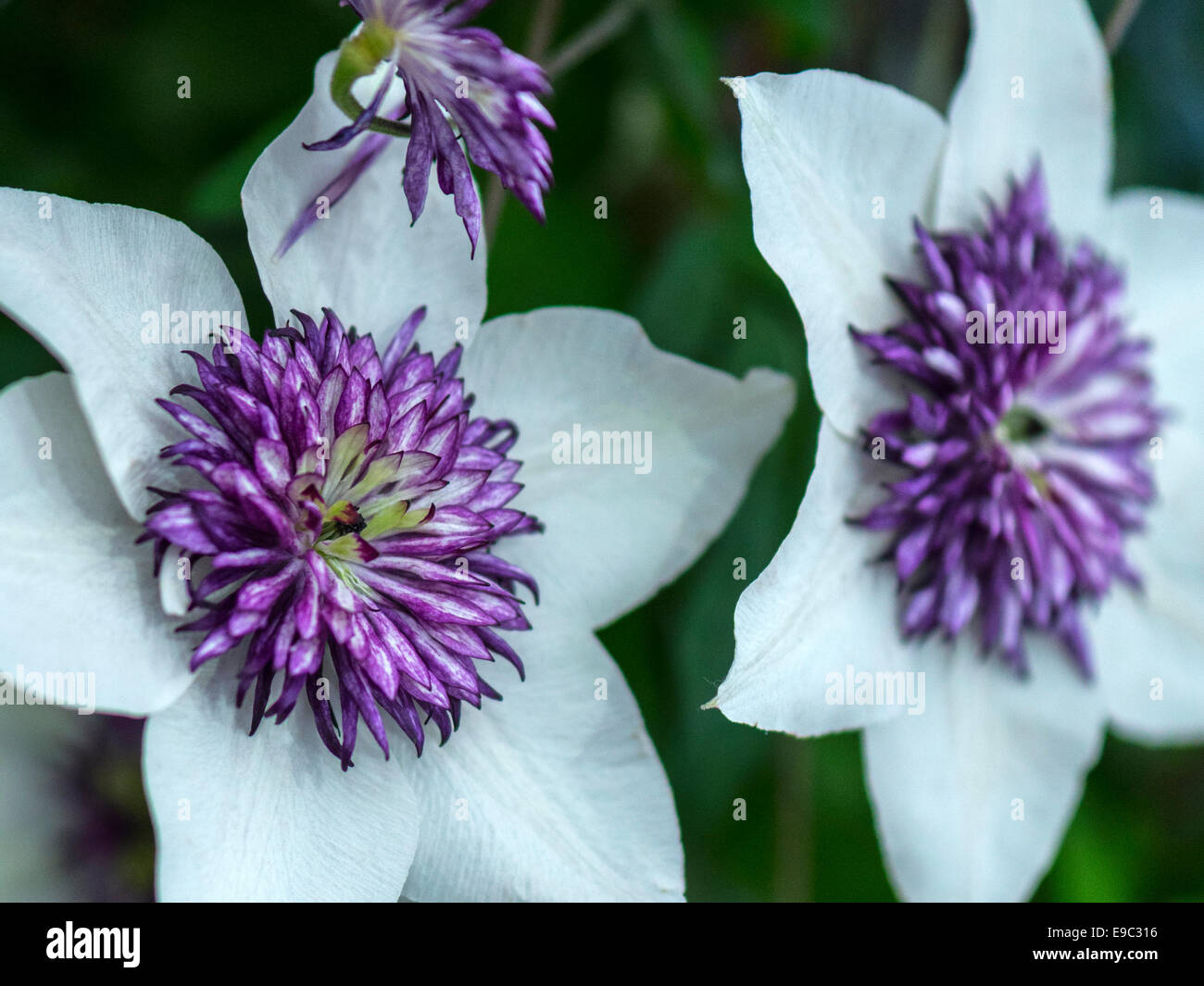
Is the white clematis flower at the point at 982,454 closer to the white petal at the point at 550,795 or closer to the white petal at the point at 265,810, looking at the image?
the white petal at the point at 550,795

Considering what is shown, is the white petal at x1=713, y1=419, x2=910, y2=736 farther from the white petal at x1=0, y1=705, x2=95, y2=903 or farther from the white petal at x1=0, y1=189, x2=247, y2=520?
the white petal at x1=0, y1=705, x2=95, y2=903

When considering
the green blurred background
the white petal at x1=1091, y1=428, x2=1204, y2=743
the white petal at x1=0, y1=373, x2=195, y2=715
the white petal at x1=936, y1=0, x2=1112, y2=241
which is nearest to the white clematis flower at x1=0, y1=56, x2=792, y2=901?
the white petal at x1=0, y1=373, x2=195, y2=715

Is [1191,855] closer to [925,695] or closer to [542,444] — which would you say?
[925,695]

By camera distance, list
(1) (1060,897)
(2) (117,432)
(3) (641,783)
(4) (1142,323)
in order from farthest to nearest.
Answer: (1) (1060,897), (4) (1142,323), (3) (641,783), (2) (117,432)

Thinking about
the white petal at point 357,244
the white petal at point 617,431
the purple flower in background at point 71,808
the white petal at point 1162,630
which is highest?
Result: the white petal at point 357,244

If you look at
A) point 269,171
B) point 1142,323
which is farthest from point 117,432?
point 1142,323

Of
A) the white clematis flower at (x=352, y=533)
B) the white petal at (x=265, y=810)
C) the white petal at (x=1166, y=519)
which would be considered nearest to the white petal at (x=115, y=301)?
the white clematis flower at (x=352, y=533)

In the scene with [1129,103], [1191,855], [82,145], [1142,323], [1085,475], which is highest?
[1129,103]
